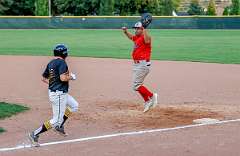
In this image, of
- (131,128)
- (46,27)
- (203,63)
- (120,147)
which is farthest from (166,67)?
(46,27)

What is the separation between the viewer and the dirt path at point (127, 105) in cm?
822

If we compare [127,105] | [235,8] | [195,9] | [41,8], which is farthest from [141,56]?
[195,9]

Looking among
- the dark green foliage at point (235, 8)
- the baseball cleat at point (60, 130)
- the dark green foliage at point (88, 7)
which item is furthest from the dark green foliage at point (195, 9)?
the baseball cleat at point (60, 130)

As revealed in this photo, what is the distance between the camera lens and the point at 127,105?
40.0ft

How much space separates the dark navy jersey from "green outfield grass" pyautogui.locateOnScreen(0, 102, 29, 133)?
2.68m

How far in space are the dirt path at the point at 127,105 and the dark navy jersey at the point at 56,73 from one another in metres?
0.88

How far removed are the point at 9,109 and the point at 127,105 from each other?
253cm

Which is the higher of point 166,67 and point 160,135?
point 160,135

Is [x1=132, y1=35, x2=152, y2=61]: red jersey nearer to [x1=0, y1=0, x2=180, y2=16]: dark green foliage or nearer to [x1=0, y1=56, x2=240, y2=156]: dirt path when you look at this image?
[x1=0, y1=56, x2=240, y2=156]: dirt path

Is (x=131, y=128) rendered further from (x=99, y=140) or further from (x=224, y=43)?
(x=224, y=43)

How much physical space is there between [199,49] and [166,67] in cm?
900

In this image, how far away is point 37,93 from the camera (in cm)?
1427

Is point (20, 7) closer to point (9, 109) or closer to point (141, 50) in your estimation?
point (9, 109)

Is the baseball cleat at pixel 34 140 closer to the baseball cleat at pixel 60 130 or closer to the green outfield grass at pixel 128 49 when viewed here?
the baseball cleat at pixel 60 130
